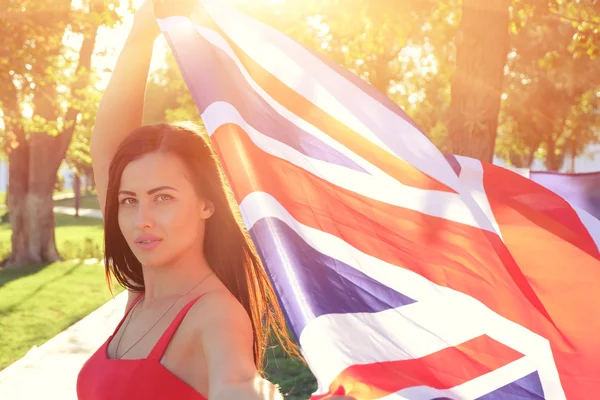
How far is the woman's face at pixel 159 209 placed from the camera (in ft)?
8.81

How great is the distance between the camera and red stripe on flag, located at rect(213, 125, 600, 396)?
2.75 meters

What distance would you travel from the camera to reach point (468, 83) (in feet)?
30.0

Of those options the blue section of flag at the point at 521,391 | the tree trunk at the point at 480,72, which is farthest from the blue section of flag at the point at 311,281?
the tree trunk at the point at 480,72

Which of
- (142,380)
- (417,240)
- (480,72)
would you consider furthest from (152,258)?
(480,72)

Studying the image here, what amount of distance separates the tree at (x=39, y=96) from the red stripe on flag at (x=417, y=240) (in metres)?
7.60

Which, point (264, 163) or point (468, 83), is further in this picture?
point (468, 83)

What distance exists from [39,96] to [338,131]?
15028mm

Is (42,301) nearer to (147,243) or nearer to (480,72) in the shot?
(480,72)

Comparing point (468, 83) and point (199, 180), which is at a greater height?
point (468, 83)

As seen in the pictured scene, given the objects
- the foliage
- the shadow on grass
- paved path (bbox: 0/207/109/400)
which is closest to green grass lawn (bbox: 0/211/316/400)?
the shadow on grass

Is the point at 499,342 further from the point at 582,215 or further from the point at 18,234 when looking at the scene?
the point at 18,234

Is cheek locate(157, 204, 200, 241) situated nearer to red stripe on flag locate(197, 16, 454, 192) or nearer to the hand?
red stripe on flag locate(197, 16, 454, 192)

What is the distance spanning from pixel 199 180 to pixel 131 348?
2.05 ft

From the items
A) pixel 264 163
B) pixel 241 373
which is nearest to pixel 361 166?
pixel 264 163
